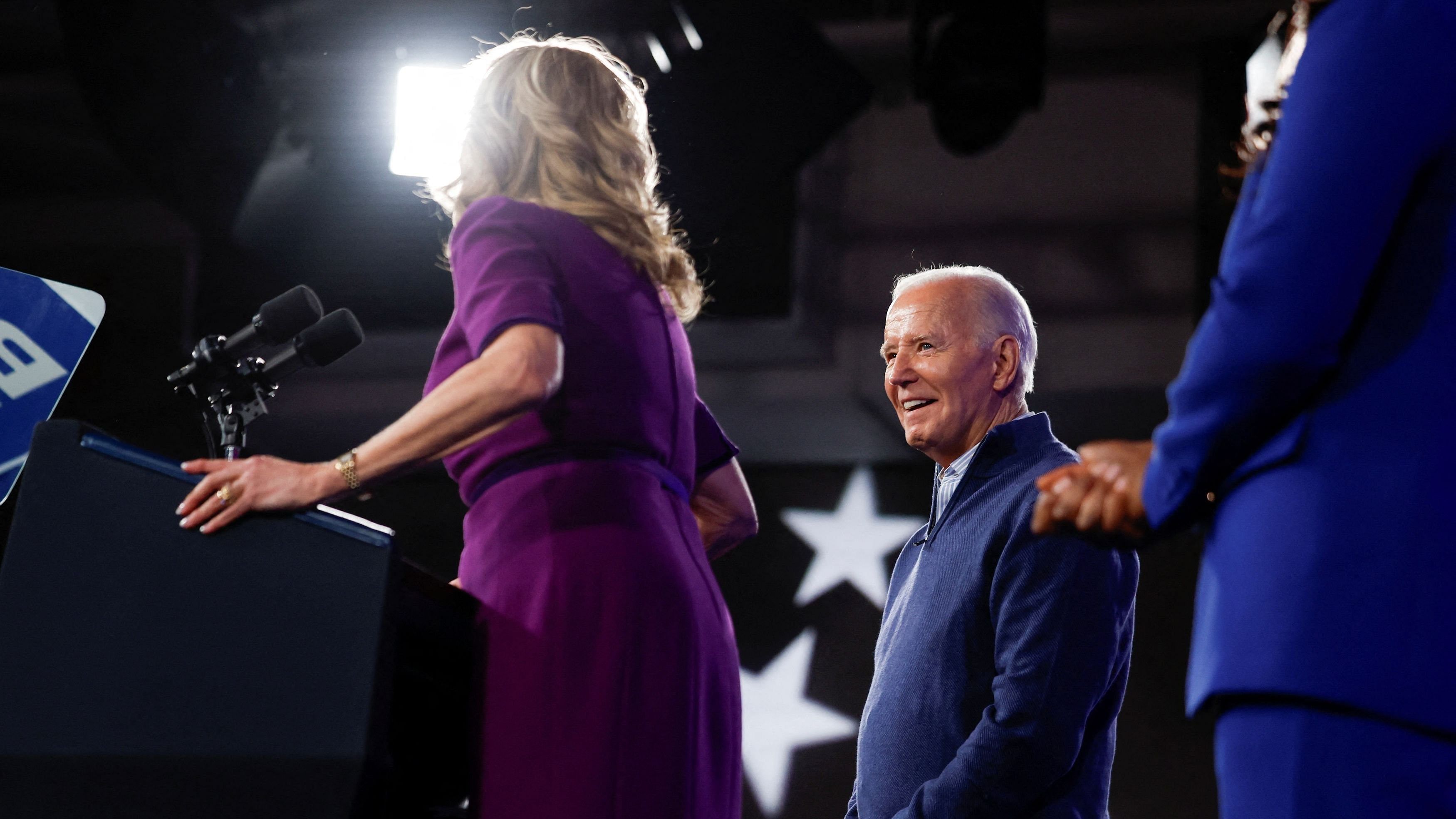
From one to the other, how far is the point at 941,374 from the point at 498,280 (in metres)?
1.05

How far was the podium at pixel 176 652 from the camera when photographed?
1143 mm

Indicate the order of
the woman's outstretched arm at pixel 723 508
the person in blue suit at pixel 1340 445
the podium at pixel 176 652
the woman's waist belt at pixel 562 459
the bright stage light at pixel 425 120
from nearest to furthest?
the person in blue suit at pixel 1340 445 < the podium at pixel 176 652 < the woman's waist belt at pixel 562 459 < the woman's outstretched arm at pixel 723 508 < the bright stage light at pixel 425 120

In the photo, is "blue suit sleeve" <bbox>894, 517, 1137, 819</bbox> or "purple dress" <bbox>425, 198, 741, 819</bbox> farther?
"blue suit sleeve" <bbox>894, 517, 1137, 819</bbox>

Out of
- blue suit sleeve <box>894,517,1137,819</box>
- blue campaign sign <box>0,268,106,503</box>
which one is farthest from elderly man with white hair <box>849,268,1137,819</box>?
blue campaign sign <box>0,268,106,503</box>

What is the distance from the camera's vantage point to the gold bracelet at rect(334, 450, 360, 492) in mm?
1273

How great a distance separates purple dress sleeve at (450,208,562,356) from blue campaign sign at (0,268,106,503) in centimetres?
133

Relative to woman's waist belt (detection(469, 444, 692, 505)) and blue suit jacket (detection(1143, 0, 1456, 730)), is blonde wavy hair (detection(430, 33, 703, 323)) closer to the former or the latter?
woman's waist belt (detection(469, 444, 692, 505))

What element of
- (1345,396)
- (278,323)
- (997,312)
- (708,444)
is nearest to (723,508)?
(708,444)

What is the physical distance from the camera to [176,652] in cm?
117

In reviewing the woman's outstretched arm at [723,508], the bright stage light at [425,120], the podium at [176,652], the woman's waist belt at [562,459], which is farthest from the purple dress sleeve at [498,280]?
the bright stage light at [425,120]

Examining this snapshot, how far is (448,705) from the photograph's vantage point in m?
1.46

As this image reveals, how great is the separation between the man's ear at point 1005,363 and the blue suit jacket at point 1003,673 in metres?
0.23

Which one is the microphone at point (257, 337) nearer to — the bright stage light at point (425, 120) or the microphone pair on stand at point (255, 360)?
the microphone pair on stand at point (255, 360)

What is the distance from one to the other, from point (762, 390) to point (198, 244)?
2291 mm
